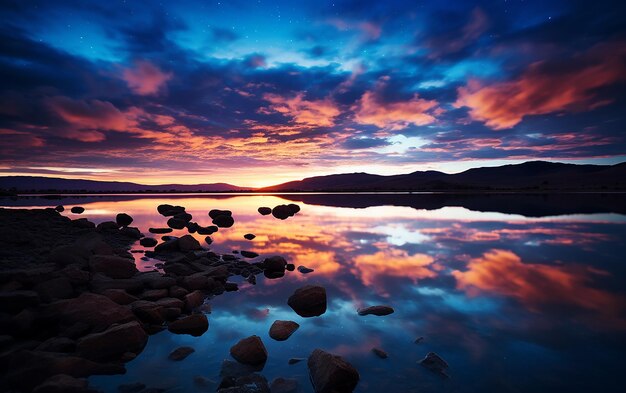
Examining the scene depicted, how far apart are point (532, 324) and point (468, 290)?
2.36 meters

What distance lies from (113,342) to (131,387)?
114 cm

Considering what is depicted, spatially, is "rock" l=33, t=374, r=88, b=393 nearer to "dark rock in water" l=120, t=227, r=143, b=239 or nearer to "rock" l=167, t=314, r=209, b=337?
"rock" l=167, t=314, r=209, b=337

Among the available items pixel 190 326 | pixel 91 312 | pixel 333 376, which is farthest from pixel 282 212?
pixel 333 376

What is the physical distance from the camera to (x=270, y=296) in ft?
29.1

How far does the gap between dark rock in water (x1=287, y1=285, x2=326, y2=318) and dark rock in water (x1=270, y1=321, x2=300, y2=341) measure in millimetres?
920

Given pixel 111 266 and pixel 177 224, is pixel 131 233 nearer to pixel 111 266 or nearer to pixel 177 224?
pixel 177 224

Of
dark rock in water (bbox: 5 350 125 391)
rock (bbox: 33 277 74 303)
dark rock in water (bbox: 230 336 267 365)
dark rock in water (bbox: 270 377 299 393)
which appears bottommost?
dark rock in water (bbox: 270 377 299 393)

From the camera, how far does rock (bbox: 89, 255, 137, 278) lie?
902 centimetres

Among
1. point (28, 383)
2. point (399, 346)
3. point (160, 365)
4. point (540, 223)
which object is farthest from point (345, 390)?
point (540, 223)

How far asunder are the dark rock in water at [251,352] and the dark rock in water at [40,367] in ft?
6.85

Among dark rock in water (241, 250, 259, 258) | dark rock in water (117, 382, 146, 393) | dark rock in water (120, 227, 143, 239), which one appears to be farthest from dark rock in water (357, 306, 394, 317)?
dark rock in water (120, 227, 143, 239)

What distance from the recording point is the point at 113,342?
5.51 metres

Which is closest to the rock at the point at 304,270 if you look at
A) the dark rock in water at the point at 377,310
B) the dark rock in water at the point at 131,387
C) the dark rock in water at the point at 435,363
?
the dark rock in water at the point at 377,310

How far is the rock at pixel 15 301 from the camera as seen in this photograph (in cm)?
614
